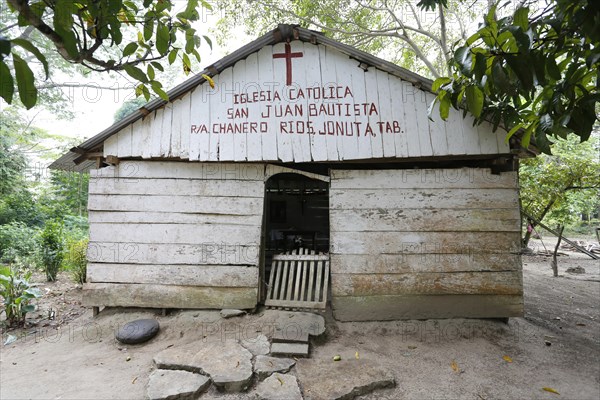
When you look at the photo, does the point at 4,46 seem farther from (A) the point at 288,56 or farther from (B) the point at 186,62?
(A) the point at 288,56

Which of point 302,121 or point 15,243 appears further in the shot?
point 15,243

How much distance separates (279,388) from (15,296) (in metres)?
5.08

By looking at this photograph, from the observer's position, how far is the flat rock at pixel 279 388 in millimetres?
3266

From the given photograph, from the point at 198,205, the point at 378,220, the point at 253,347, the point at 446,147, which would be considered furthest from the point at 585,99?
the point at 198,205

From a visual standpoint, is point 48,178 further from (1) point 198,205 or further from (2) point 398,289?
(2) point 398,289

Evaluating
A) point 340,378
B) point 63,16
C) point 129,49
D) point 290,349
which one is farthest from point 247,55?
point 340,378

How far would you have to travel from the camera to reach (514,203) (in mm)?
4844

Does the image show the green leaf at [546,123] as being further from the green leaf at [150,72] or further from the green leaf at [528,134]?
the green leaf at [150,72]

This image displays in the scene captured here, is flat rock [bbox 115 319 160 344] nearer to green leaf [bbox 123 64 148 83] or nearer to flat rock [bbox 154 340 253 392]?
flat rock [bbox 154 340 253 392]

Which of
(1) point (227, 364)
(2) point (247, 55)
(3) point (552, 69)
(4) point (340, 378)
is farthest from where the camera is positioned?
(2) point (247, 55)

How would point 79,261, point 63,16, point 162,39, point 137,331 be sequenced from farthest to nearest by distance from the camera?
point 79,261, point 137,331, point 162,39, point 63,16

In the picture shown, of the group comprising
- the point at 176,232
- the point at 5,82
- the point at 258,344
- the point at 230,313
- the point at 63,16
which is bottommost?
the point at 258,344

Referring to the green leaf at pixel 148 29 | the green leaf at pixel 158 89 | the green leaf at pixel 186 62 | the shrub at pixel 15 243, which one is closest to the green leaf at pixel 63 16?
the green leaf at pixel 148 29

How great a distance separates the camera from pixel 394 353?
13.8 ft
